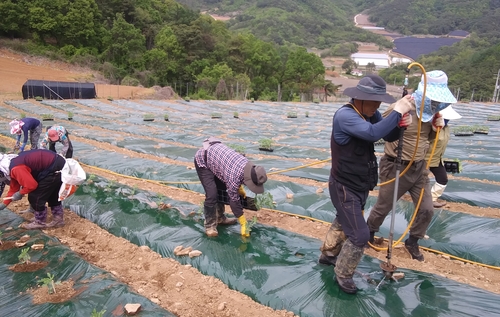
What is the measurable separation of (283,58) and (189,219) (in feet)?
146

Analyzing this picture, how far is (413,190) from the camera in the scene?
3428mm

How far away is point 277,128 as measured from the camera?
475 inches

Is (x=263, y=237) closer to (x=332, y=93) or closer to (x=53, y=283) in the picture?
(x=53, y=283)

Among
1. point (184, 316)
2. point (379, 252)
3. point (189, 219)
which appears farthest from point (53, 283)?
point (379, 252)

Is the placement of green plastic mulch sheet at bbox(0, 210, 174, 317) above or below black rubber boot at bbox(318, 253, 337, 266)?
below

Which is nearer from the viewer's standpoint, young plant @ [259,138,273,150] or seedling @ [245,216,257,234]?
seedling @ [245,216,257,234]

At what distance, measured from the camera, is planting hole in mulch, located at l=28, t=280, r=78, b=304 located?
2877 mm

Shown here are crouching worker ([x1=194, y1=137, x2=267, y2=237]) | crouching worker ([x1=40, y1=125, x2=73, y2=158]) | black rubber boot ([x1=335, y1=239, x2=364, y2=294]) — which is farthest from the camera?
crouching worker ([x1=40, y1=125, x2=73, y2=158])

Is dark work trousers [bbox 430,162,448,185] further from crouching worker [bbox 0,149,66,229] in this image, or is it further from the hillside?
the hillside

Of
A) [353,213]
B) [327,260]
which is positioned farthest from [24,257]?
[353,213]

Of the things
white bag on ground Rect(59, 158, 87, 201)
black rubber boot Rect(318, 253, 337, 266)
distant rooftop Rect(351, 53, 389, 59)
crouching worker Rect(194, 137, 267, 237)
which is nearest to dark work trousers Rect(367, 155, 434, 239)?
black rubber boot Rect(318, 253, 337, 266)

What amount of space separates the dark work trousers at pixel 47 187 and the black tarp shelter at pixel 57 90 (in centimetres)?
1666

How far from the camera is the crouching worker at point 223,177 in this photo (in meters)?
3.54

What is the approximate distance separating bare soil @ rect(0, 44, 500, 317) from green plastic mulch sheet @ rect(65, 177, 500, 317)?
10cm
